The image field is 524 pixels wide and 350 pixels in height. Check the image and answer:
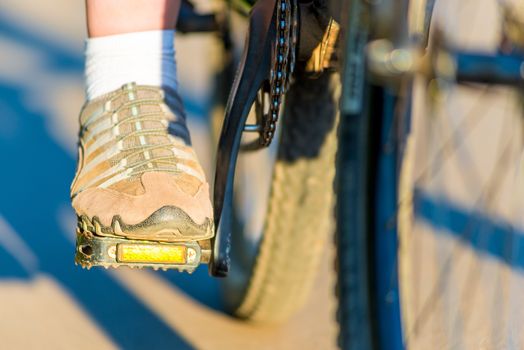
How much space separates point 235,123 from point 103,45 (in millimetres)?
225

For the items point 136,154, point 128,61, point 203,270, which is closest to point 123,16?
point 128,61

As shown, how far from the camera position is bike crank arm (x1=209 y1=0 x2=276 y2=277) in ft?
4.35

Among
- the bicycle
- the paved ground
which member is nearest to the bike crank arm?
the bicycle

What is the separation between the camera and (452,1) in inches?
62.4

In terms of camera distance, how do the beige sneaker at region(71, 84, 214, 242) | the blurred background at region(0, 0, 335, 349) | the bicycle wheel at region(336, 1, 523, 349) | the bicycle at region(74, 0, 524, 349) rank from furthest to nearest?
the blurred background at region(0, 0, 335, 349) → the beige sneaker at region(71, 84, 214, 242) → the bicycle wheel at region(336, 1, 523, 349) → the bicycle at region(74, 0, 524, 349)

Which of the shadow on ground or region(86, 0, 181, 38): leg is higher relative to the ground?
region(86, 0, 181, 38): leg

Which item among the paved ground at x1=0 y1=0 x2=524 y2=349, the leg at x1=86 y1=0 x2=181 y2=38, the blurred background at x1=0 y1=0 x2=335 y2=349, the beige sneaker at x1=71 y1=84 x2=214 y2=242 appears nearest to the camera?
the beige sneaker at x1=71 y1=84 x2=214 y2=242

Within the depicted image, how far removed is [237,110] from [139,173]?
0.49 ft

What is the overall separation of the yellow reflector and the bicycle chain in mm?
208

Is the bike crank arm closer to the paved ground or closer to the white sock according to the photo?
the white sock

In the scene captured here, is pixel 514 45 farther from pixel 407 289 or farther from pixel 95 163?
pixel 95 163

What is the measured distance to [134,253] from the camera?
4.18 feet

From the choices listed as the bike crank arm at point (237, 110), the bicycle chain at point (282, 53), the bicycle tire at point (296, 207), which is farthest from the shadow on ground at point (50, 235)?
the bicycle chain at point (282, 53)

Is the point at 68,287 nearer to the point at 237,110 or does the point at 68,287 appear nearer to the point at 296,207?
the point at 296,207
